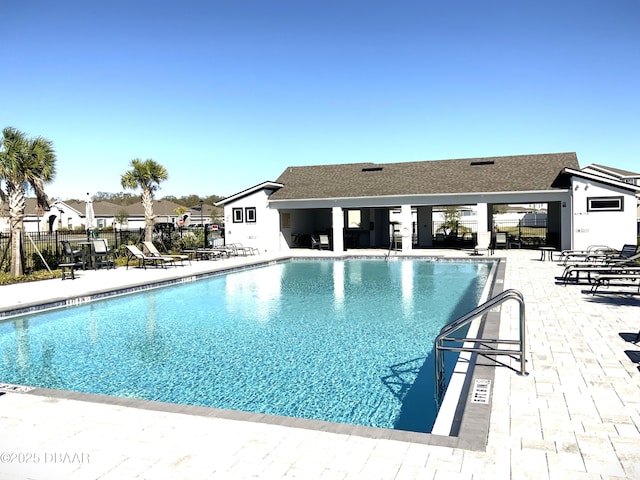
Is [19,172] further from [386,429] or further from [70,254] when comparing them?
[386,429]

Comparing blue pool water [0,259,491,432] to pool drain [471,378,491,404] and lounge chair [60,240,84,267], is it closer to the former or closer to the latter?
pool drain [471,378,491,404]

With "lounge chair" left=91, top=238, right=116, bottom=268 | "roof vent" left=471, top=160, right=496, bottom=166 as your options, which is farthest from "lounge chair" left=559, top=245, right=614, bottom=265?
"lounge chair" left=91, top=238, right=116, bottom=268

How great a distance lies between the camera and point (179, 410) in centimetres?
465

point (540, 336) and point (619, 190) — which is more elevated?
point (619, 190)

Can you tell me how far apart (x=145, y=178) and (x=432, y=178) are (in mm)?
14989

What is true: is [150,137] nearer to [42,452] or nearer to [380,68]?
[380,68]

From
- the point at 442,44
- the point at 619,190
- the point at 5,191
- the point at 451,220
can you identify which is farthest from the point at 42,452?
the point at 451,220

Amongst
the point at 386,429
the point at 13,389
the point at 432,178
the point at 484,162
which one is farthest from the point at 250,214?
the point at 386,429

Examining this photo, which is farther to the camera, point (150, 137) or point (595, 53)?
point (150, 137)

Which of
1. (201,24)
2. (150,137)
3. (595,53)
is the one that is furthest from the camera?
(150,137)

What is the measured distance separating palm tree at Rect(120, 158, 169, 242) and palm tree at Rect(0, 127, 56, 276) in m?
7.52

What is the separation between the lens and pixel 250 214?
87.9 feet

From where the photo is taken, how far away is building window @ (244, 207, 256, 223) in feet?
87.6

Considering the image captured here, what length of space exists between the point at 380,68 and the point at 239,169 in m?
23.3
